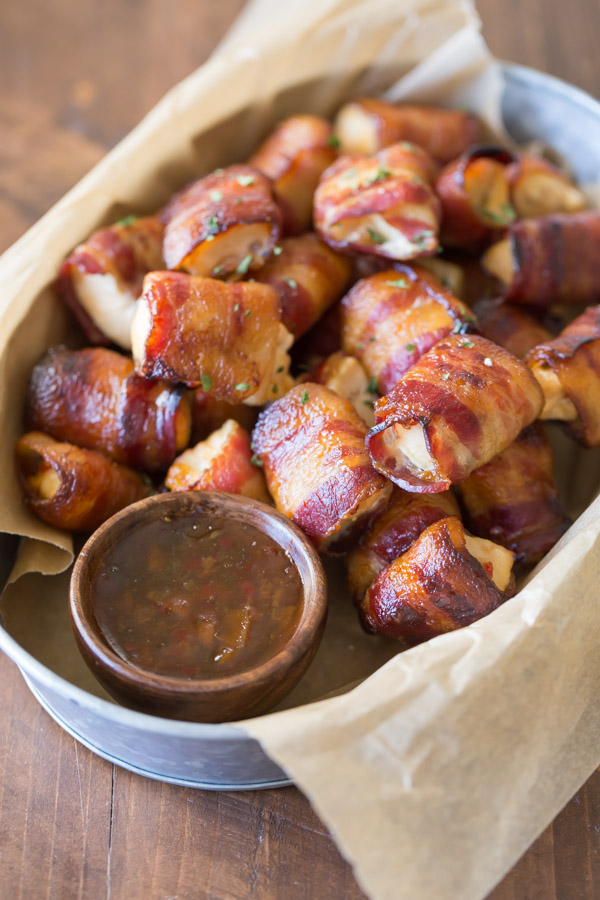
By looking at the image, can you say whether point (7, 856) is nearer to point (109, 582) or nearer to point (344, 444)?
point (109, 582)

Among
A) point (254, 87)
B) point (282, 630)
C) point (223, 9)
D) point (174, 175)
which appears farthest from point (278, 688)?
point (223, 9)

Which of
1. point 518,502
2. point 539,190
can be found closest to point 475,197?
point 539,190

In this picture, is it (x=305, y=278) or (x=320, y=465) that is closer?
(x=320, y=465)

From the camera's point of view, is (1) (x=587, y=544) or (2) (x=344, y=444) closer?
(1) (x=587, y=544)

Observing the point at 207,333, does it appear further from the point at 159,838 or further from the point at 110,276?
the point at 159,838

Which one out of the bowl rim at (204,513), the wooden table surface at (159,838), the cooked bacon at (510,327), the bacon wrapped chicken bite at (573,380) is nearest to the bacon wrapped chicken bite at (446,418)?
the bacon wrapped chicken bite at (573,380)

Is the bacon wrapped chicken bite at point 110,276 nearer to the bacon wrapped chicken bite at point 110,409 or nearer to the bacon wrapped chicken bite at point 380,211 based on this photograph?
the bacon wrapped chicken bite at point 110,409
